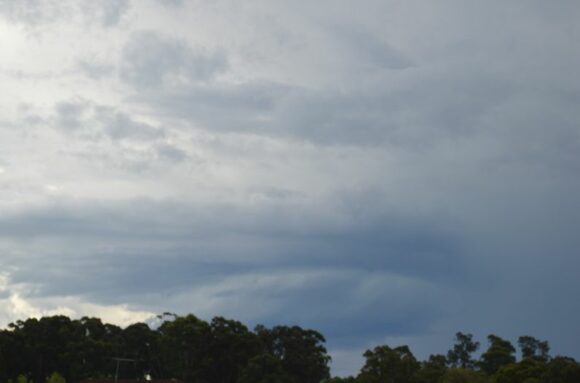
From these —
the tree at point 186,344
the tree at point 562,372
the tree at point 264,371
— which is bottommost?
the tree at point 562,372

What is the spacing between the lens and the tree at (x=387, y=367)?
89.2 m

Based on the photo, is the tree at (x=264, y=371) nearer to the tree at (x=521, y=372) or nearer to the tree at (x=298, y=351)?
the tree at (x=298, y=351)

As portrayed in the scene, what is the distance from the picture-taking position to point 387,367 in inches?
3516

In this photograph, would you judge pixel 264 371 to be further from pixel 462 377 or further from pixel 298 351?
pixel 462 377

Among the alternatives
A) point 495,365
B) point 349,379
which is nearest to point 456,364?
point 495,365

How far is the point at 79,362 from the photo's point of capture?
11238 centimetres

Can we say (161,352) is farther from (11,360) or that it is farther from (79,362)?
(11,360)

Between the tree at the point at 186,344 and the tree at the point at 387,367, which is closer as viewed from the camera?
the tree at the point at 387,367

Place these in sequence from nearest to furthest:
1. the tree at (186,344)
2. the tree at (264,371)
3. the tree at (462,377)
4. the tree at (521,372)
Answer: the tree at (462,377) → the tree at (521,372) → the tree at (264,371) → the tree at (186,344)

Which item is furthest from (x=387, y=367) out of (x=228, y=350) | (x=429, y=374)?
(x=228, y=350)

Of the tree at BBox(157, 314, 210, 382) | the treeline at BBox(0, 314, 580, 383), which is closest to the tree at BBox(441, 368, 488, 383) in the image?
the treeline at BBox(0, 314, 580, 383)

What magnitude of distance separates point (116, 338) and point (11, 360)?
1477 cm

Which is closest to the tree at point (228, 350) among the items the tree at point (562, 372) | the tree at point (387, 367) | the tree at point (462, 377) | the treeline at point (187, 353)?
the treeline at point (187, 353)

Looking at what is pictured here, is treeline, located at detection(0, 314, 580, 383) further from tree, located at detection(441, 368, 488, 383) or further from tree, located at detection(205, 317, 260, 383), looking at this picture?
tree, located at detection(441, 368, 488, 383)
